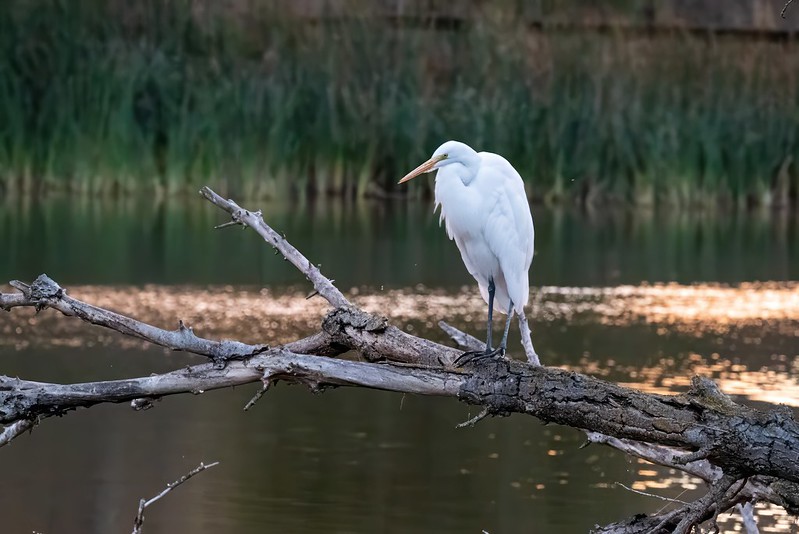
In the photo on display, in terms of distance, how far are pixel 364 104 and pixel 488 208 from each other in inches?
1021

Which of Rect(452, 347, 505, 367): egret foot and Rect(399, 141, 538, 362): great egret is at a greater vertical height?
Rect(399, 141, 538, 362): great egret

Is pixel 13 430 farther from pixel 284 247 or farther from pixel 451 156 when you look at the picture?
pixel 451 156

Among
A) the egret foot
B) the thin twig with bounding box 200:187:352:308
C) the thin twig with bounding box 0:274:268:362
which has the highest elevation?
the thin twig with bounding box 200:187:352:308

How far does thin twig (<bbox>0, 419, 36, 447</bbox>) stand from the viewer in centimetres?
509

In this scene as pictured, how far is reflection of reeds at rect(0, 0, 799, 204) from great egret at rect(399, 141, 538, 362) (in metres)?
23.2

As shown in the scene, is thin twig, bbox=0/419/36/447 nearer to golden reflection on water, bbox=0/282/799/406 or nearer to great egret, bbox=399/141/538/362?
great egret, bbox=399/141/538/362

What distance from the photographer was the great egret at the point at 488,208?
21.1 ft

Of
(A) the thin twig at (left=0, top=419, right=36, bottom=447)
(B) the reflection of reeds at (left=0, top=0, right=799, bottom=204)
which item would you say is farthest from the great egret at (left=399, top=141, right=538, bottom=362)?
(B) the reflection of reeds at (left=0, top=0, right=799, bottom=204)

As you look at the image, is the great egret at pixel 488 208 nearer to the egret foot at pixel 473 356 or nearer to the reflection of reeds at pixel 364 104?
the egret foot at pixel 473 356

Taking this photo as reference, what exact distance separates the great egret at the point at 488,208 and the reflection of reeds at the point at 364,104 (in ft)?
76.1

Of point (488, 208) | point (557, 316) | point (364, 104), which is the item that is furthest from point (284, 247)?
point (364, 104)

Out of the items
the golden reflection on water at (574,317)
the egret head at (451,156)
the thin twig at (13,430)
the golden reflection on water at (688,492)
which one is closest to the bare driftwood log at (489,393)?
the thin twig at (13,430)

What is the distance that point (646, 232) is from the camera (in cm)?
2602

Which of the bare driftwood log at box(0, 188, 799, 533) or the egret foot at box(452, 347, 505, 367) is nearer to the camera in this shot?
the bare driftwood log at box(0, 188, 799, 533)
